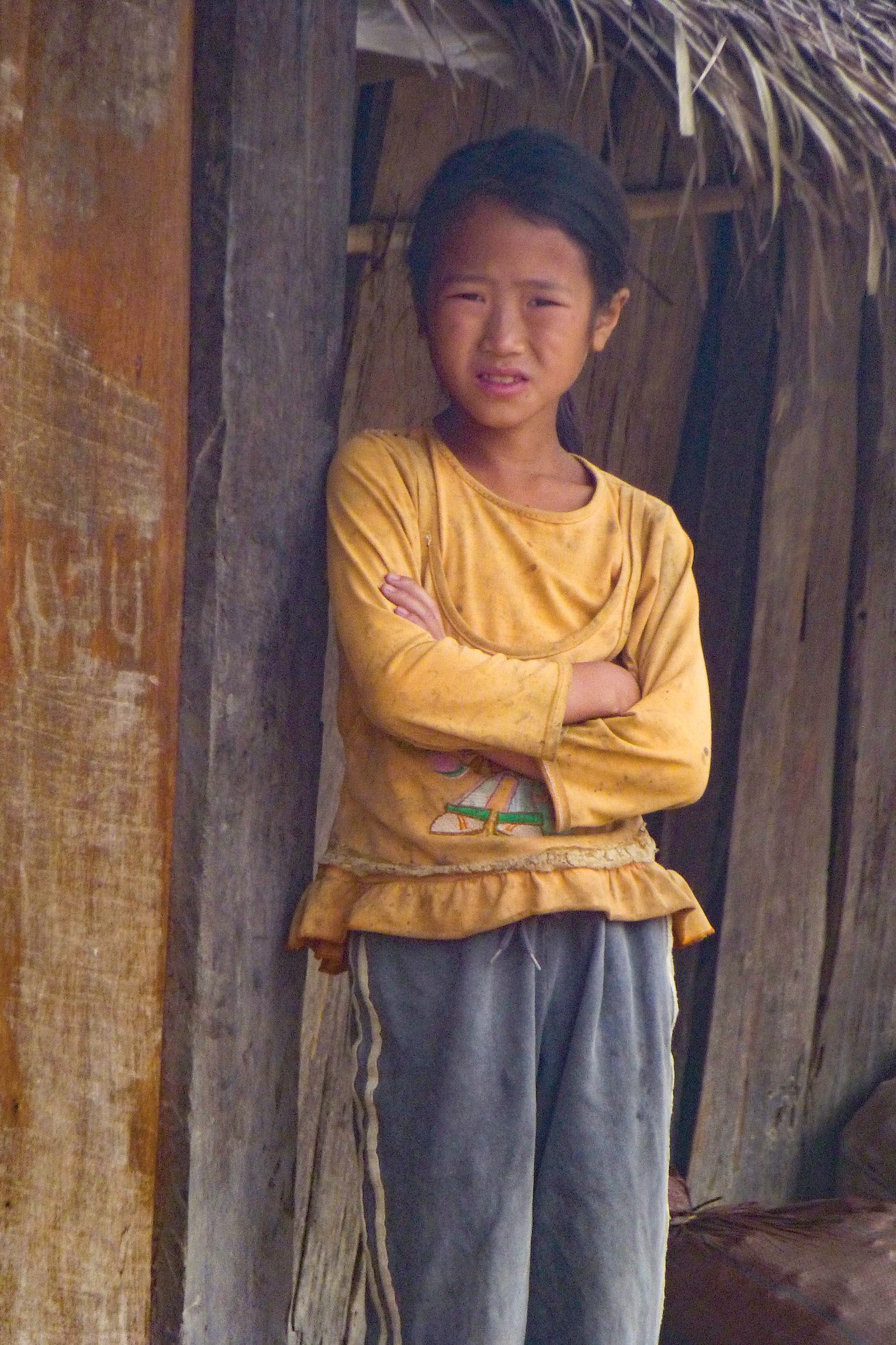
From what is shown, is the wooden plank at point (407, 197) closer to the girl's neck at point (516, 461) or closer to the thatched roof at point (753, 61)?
the thatched roof at point (753, 61)

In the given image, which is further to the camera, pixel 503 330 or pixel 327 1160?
pixel 327 1160

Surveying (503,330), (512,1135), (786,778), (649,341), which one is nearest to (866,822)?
(786,778)

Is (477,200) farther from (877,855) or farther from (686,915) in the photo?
(877,855)

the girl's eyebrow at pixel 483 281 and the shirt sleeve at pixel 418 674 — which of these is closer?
the shirt sleeve at pixel 418 674

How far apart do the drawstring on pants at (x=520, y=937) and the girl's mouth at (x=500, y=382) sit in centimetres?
73

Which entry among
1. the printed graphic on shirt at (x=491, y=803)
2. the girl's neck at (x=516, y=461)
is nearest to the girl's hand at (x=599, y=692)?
the printed graphic on shirt at (x=491, y=803)

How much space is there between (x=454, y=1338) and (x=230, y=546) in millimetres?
1078

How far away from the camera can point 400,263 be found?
267 centimetres

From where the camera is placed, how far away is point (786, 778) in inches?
126

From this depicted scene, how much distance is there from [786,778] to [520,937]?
1.32m

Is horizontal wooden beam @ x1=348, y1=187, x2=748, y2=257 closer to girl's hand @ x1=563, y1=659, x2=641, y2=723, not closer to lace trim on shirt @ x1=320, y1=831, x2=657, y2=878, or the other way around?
girl's hand @ x1=563, y1=659, x2=641, y2=723

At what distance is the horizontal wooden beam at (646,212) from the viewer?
2600mm

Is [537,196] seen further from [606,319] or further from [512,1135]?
[512,1135]

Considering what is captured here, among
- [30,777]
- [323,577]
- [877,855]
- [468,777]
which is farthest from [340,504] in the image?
[877,855]
